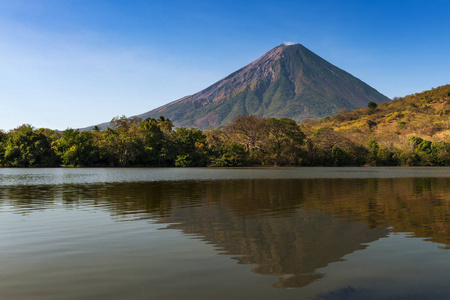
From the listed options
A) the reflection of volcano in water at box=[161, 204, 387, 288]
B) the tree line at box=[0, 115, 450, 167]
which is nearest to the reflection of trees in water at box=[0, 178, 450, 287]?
the reflection of volcano in water at box=[161, 204, 387, 288]

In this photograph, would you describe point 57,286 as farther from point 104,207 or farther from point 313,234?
point 104,207

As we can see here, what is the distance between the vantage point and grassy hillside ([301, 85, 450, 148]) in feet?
264

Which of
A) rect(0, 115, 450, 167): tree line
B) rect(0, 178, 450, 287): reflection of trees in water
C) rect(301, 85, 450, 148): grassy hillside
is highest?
rect(301, 85, 450, 148): grassy hillside

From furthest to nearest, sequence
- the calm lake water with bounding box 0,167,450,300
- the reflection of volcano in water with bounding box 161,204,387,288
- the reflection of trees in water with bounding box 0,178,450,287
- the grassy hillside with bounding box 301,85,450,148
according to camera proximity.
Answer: the grassy hillside with bounding box 301,85,450,148, the reflection of trees in water with bounding box 0,178,450,287, the reflection of volcano in water with bounding box 161,204,387,288, the calm lake water with bounding box 0,167,450,300

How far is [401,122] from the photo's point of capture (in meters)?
96.6

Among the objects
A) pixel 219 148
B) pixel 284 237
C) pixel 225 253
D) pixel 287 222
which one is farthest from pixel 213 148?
pixel 225 253

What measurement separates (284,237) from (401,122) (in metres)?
101

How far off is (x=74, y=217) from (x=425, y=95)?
134072 mm

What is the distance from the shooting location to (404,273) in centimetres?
534

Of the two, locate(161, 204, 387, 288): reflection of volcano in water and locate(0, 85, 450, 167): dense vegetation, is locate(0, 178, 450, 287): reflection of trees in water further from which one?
locate(0, 85, 450, 167): dense vegetation

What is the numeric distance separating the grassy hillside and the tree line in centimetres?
475

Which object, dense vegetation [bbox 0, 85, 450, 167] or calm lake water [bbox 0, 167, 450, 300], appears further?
dense vegetation [bbox 0, 85, 450, 167]

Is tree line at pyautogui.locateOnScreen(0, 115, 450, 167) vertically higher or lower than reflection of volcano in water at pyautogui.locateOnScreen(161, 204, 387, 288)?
higher

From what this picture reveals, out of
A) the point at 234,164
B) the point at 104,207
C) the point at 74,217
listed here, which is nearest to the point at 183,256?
the point at 74,217
